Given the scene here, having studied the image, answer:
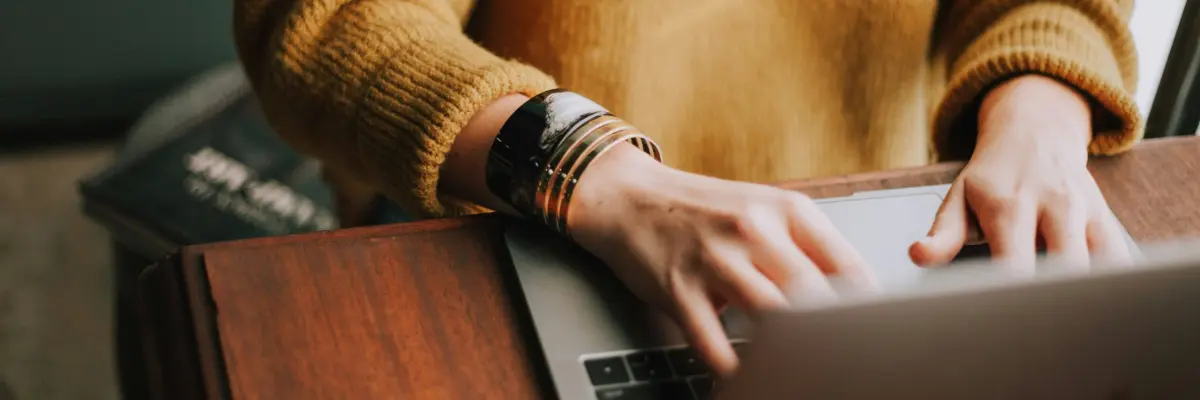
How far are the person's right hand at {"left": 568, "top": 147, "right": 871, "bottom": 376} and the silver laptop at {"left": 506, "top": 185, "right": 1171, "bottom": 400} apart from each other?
0.01 metres

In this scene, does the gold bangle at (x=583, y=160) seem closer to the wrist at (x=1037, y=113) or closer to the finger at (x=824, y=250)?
the finger at (x=824, y=250)

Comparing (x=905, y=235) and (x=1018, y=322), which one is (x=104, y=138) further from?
(x=1018, y=322)

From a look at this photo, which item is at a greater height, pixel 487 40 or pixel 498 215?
pixel 487 40

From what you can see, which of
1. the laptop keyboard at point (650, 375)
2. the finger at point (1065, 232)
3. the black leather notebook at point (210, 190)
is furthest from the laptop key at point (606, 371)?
the black leather notebook at point (210, 190)

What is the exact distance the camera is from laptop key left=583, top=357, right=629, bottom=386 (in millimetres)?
435

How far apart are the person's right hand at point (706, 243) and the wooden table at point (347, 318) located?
2.3 inches

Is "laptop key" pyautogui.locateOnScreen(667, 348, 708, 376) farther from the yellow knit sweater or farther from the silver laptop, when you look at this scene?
the yellow knit sweater

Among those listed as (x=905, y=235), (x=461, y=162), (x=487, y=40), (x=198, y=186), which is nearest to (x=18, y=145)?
(x=198, y=186)

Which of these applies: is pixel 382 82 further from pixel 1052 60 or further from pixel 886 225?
→ pixel 1052 60

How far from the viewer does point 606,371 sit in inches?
17.3

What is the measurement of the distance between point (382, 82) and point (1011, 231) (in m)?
0.35

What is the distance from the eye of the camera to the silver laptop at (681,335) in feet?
0.94

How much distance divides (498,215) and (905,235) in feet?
0.72

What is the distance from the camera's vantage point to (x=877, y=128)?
80cm
